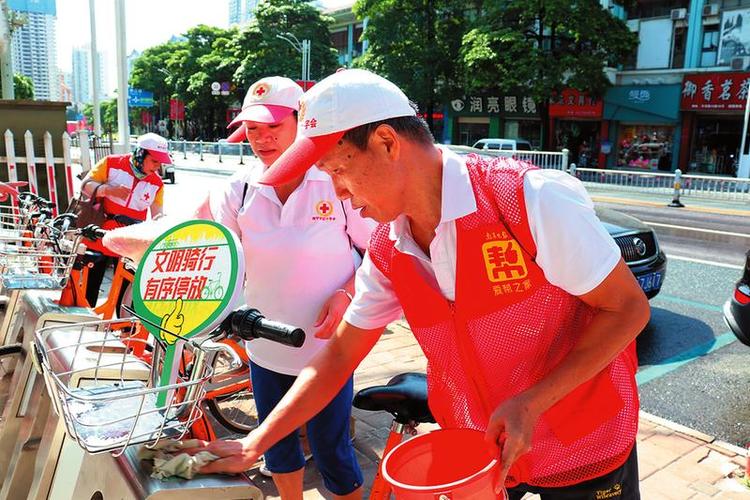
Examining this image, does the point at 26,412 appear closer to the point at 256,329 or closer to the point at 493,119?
the point at 256,329

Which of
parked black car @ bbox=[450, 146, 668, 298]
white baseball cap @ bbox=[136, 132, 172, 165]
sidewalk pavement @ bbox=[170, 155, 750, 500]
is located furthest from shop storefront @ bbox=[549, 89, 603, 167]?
sidewalk pavement @ bbox=[170, 155, 750, 500]

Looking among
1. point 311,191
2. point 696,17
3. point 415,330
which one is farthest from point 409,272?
point 696,17

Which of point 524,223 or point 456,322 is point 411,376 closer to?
point 456,322

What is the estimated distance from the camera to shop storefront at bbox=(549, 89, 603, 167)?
28.3 metres

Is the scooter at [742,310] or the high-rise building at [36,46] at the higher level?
the high-rise building at [36,46]

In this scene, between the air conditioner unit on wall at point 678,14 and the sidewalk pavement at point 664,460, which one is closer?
the sidewalk pavement at point 664,460

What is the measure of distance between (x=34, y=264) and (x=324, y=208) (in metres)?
1.34

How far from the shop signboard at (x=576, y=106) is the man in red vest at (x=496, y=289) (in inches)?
1088

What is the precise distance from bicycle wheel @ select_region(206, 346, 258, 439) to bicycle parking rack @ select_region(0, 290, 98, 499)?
131 cm

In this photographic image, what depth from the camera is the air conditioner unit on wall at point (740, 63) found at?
78.6 feet

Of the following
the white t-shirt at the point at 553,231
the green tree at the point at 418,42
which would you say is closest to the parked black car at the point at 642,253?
the white t-shirt at the point at 553,231

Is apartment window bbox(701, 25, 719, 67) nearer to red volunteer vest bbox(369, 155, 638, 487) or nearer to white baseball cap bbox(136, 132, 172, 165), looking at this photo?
white baseball cap bbox(136, 132, 172, 165)

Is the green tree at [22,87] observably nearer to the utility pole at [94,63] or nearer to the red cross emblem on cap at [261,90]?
the utility pole at [94,63]

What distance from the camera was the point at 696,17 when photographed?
25609 mm
